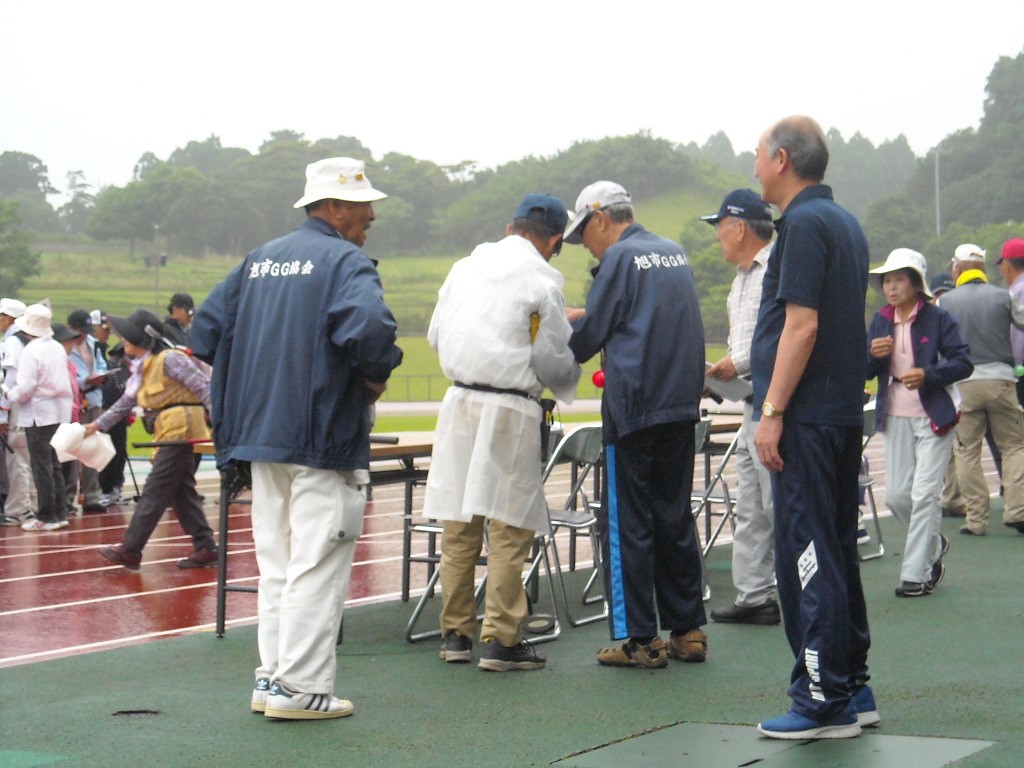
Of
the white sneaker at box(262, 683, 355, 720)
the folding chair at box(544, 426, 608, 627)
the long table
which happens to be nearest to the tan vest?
Result: the long table

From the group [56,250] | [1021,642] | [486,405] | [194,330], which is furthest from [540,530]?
[56,250]

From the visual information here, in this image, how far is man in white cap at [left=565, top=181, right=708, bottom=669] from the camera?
6.00 metres

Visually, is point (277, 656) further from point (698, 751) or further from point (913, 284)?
point (913, 284)

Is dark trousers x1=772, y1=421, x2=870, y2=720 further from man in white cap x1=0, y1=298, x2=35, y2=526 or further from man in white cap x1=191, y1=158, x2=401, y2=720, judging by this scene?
man in white cap x1=0, y1=298, x2=35, y2=526

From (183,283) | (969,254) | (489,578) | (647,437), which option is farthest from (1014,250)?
(183,283)

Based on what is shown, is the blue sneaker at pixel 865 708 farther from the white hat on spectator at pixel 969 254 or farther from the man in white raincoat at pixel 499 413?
the white hat on spectator at pixel 969 254

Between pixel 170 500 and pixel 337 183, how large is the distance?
494 cm

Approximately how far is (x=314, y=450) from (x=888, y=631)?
316 cm

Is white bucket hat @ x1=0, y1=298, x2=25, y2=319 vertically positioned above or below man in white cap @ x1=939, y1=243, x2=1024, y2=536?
above

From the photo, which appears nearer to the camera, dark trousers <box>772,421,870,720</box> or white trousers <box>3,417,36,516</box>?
dark trousers <box>772,421,870,720</box>

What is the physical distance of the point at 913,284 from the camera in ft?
25.9

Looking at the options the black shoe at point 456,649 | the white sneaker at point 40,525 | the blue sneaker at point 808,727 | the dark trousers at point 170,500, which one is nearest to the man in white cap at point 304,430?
the black shoe at point 456,649

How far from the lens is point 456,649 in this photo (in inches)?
249

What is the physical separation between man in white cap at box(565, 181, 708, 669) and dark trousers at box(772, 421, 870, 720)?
135 cm
